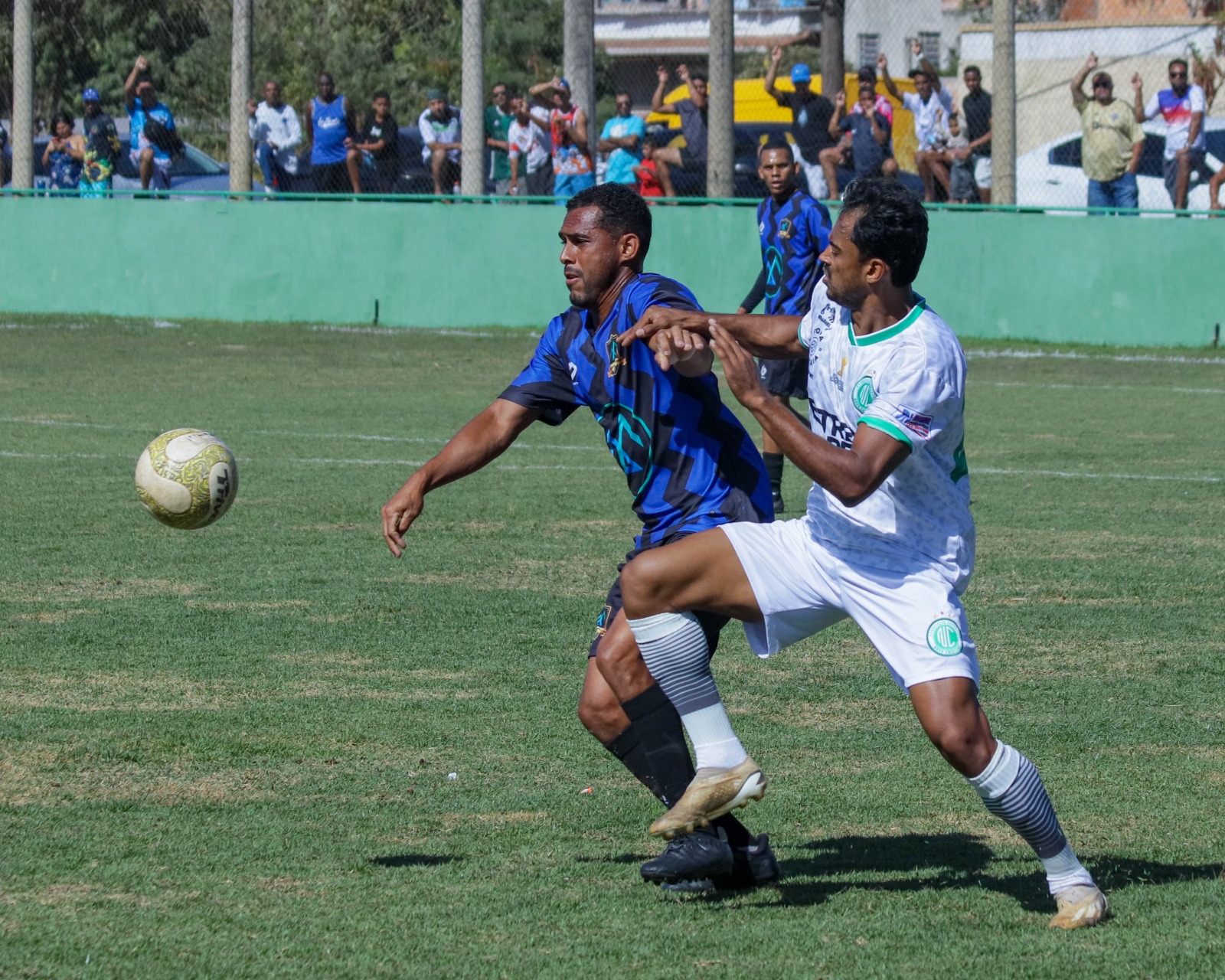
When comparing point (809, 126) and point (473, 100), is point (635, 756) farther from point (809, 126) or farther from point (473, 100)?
point (473, 100)

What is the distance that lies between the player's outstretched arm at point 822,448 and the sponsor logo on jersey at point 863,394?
0.17 meters

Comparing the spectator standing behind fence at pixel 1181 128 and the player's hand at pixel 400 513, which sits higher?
the spectator standing behind fence at pixel 1181 128

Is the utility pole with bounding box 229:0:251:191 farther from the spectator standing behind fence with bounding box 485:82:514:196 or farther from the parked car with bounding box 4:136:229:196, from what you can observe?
the spectator standing behind fence with bounding box 485:82:514:196

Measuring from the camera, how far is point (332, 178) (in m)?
23.8

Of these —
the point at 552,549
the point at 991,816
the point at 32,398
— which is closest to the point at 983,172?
the point at 32,398

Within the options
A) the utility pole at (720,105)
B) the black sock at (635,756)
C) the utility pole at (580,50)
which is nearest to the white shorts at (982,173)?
the utility pole at (720,105)

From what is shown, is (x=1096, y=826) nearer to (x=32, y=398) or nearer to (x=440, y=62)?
(x=32, y=398)

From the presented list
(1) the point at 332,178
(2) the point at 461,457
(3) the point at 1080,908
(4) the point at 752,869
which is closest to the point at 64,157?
(1) the point at 332,178

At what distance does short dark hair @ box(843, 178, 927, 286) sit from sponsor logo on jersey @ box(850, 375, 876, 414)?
26 cm

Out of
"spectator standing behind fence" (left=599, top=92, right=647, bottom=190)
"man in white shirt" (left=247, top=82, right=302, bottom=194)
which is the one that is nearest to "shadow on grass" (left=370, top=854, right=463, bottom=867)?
"spectator standing behind fence" (left=599, top=92, right=647, bottom=190)

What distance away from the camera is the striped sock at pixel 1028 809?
4.54 metres

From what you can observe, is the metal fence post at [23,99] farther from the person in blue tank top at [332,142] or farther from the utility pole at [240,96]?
the person in blue tank top at [332,142]

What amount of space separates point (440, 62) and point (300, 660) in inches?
1382

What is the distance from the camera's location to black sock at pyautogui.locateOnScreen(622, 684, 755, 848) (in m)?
5.00
